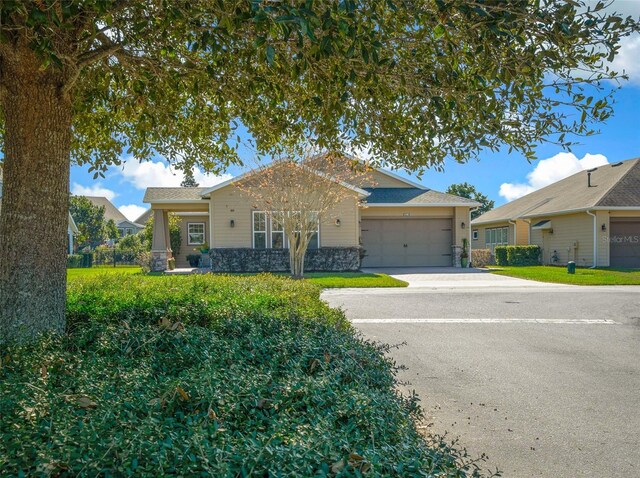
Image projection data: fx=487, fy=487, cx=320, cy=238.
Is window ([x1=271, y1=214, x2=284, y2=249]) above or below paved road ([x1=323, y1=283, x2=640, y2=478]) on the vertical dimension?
above

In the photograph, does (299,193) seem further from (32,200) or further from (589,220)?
(589,220)

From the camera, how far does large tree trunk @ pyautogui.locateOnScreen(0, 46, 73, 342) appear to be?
163 inches

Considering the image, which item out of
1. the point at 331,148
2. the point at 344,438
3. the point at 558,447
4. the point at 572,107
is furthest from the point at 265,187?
the point at 344,438

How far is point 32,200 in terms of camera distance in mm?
4207

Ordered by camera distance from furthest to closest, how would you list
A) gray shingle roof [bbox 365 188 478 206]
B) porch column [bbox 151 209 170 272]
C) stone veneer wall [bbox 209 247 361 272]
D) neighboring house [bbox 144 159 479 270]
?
gray shingle roof [bbox 365 188 478 206], porch column [bbox 151 209 170 272], neighboring house [bbox 144 159 479 270], stone veneer wall [bbox 209 247 361 272]

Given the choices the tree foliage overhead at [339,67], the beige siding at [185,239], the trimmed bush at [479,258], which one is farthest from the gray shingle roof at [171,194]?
the tree foliage overhead at [339,67]

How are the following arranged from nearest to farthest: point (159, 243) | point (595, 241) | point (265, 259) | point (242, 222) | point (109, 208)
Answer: point (265, 259) → point (242, 222) → point (159, 243) → point (595, 241) → point (109, 208)

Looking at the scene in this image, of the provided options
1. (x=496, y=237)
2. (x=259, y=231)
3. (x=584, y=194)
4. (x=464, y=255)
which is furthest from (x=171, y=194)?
(x=496, y=237)

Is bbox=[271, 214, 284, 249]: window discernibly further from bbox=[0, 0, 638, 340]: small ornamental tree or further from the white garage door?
bbox=[0, 0, 638, 340]: small ornamental tree

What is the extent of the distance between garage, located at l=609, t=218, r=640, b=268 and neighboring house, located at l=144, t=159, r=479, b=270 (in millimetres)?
6507

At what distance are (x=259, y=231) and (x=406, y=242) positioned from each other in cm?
752

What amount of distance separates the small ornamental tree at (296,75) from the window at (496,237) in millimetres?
27179

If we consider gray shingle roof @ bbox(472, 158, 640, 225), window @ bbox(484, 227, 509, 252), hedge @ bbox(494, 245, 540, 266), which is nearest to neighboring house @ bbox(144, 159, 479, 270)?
hedge @ bbox(494, 245, 540, 266)

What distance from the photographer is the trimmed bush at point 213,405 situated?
1870 mm
